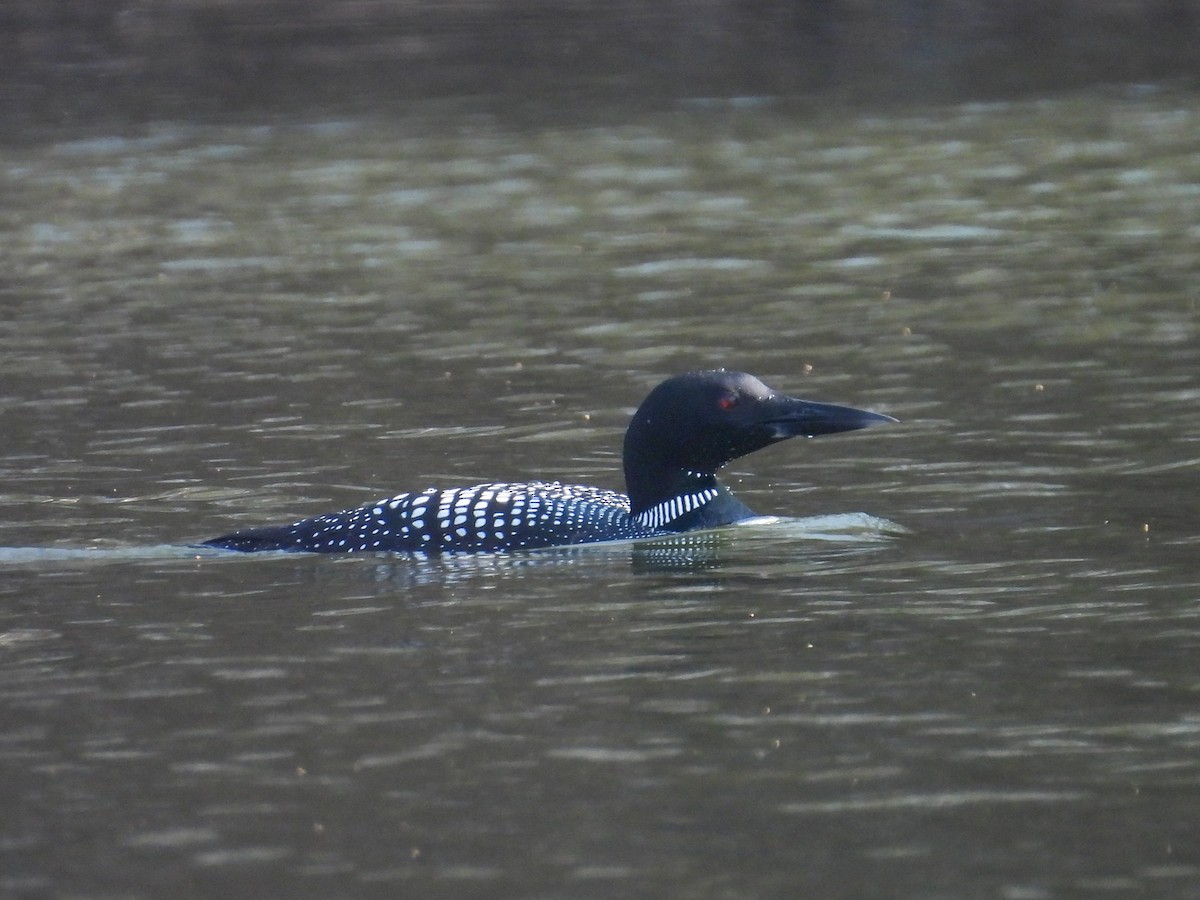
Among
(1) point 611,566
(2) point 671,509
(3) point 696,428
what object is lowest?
(1) point 611,566

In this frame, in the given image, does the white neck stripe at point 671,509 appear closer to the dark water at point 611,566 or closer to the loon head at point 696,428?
the loon head at point 696,428

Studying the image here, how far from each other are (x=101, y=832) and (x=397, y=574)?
113 inches

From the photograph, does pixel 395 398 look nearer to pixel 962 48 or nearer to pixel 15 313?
pixel 15 313

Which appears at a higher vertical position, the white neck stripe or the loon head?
the loon head

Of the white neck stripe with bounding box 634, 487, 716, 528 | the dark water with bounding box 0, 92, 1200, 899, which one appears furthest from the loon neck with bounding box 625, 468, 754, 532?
the dark water with bounding box 0, 92, 1200, 899

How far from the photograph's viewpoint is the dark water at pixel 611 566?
17.3 feet

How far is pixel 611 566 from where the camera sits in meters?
8.23

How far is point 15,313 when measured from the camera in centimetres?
1448

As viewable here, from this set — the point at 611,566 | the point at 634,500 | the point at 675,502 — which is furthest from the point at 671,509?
the point at 611,566

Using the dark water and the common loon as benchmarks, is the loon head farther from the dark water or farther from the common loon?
the dark water

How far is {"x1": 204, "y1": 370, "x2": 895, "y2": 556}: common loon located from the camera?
27.7 feet

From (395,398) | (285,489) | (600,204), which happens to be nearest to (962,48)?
(600,204)

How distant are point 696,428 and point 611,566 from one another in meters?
0.75

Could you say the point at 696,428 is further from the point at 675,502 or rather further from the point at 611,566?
the point at 611,566
